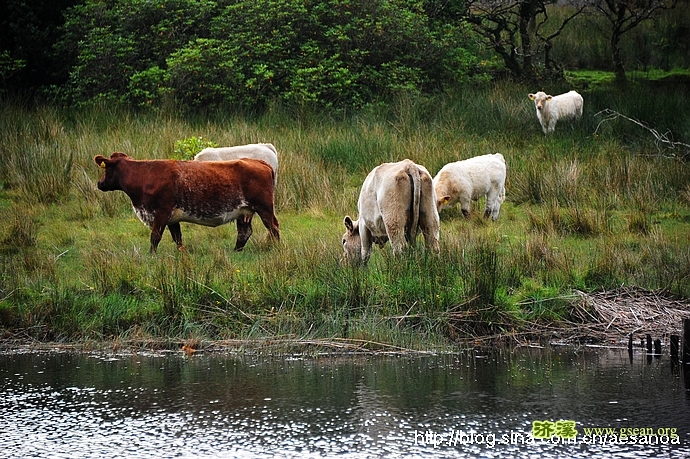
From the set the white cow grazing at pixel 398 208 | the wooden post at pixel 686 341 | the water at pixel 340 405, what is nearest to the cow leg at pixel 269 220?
the white cow grazing at pixel 398 208

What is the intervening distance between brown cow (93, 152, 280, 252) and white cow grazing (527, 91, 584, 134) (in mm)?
7631

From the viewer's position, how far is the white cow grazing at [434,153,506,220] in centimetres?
1380

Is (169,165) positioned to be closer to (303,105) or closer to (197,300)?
(197,300)

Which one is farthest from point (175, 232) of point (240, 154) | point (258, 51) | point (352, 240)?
point (258, 51)

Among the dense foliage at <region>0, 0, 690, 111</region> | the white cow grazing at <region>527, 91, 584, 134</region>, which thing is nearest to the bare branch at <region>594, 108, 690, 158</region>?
the white cow grazing at <region>527, 91, 584, 134</region>

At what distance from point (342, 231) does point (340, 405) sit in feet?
20.5

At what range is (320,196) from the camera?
14.8 meters

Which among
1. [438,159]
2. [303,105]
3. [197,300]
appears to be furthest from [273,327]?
[303,105]

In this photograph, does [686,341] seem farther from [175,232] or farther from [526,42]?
[526,42]

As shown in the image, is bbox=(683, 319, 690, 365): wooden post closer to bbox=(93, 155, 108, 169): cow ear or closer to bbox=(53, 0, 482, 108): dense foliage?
bbox=(93, 155, 108, 169): cow ear

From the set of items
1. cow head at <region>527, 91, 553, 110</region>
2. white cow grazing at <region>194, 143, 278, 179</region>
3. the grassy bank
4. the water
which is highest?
cow head at <region>527, 91, 553, 110</region>

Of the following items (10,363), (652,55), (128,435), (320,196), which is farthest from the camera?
(652,55)

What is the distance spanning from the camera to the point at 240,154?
1452 centimetres

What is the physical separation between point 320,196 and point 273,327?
5812 millimetres
